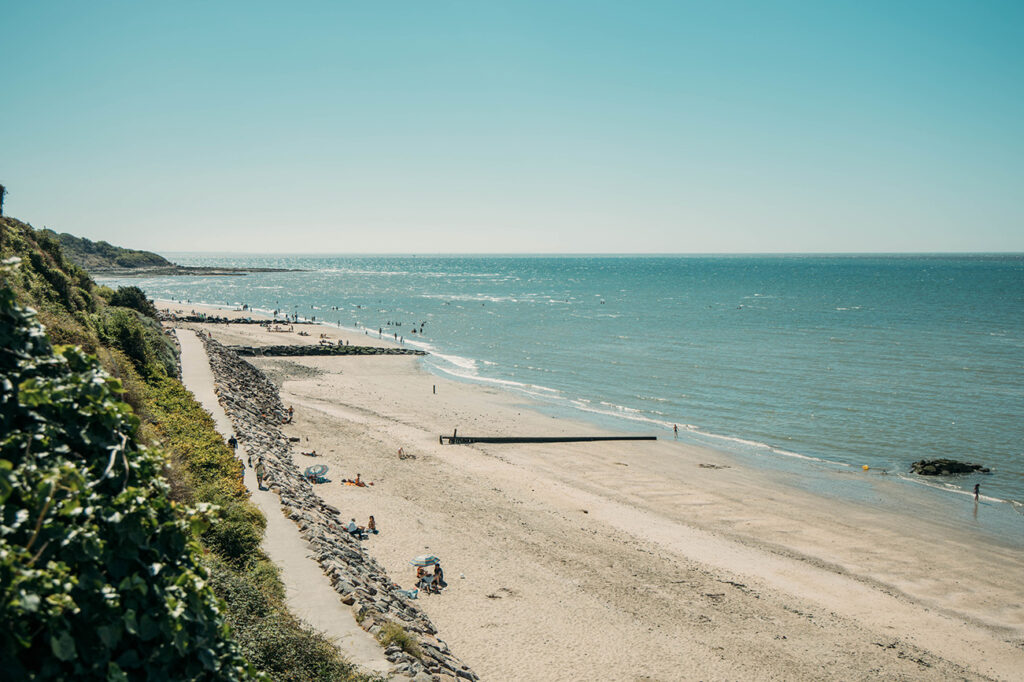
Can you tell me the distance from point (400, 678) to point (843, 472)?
2904 centimetres

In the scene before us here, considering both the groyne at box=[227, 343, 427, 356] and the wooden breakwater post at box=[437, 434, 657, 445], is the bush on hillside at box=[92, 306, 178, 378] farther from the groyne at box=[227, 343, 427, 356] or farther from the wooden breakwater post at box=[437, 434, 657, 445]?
the groyne at box=[227, 343, 427, 356]

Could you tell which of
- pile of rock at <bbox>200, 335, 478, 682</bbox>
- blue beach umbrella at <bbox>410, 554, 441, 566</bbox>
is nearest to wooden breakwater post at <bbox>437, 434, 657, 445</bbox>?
pile of rock at <bbox>200, 335, 478, 682</bbox>

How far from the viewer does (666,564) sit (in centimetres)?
2111

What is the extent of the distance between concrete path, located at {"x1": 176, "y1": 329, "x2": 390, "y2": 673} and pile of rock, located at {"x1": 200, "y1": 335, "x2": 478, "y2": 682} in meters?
0.20

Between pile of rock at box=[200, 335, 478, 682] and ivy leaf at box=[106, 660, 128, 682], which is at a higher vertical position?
ivy leaf at box=[106, 660, 128, 682]

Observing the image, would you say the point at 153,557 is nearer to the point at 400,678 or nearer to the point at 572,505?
the point at 400,678

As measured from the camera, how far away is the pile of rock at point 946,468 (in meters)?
31.8

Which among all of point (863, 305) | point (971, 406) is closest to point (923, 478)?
point (971, 406)

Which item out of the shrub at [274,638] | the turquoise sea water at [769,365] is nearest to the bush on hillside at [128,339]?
the shrub at [274,638]

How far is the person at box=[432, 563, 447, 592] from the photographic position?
1769cm

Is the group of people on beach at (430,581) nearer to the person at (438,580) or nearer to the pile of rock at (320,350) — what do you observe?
the person at (438,580)

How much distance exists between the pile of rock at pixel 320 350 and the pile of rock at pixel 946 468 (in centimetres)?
4856

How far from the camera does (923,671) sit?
16047 mm

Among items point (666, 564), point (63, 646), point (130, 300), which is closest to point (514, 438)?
point (666, 564)
